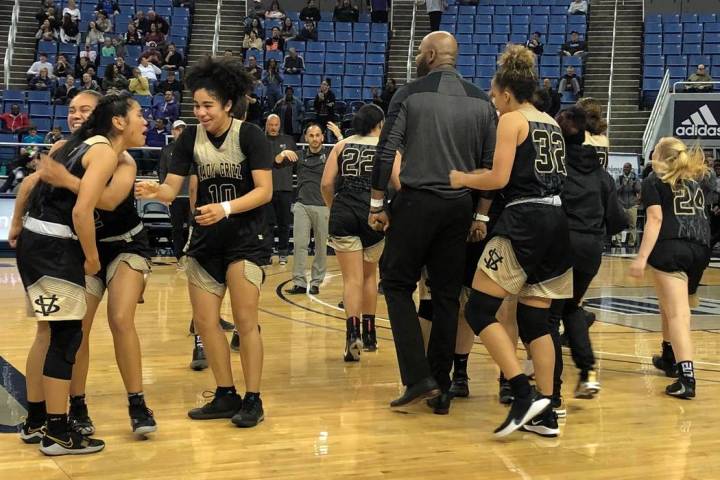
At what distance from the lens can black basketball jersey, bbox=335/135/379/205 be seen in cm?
675

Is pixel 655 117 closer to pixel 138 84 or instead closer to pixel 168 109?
pixel 168 109

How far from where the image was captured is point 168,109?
18.2 m

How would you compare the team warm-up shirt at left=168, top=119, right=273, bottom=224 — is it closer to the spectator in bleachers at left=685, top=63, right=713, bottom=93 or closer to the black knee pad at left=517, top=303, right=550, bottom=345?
the black knee pad at left=517, top=303, right=550, bottom=345

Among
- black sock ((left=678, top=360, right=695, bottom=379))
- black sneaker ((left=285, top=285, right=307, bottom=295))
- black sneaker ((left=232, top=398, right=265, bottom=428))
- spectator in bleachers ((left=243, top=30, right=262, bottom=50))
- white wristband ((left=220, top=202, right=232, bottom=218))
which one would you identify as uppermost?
spectator in bleachers ((left=243, top=30, right=262, bottom=50))

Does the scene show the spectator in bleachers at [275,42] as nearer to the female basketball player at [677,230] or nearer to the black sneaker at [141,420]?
the female basketball player at [677,230]

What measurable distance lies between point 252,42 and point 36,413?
17703mm

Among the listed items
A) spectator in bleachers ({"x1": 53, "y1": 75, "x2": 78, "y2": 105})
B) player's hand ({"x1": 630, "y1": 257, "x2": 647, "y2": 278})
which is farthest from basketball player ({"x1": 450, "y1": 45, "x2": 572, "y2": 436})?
spectator in bleachers ({"x1": 53, "y1": 75, "x2": 78, "y2": 105})

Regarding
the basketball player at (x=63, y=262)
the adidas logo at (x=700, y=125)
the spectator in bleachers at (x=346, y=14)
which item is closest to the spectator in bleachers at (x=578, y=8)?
the spectator in bleachers at (x=346, y=14)

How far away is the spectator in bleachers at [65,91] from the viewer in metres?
18.3

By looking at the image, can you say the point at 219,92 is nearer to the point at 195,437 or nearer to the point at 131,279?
the point at 131,279

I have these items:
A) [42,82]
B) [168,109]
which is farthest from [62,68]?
[168,109]

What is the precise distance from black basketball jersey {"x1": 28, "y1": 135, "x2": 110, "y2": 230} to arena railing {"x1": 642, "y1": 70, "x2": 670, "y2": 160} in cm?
1529

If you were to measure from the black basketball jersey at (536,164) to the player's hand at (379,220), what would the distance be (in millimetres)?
648

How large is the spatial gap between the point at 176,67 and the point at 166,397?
1582 centimetres
